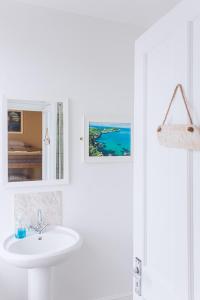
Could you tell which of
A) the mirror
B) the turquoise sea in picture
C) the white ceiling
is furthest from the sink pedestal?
the white ceiling

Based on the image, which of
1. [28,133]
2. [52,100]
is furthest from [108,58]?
[28,133]

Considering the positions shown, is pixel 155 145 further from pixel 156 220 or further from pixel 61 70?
pixel 61 70

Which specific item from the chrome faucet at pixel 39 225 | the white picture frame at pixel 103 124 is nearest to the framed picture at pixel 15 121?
the white picture frame at pixel 103 124

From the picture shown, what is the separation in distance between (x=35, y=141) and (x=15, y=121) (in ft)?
0.71

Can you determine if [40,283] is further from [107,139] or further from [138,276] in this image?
[107,139]

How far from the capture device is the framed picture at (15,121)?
2.14 m

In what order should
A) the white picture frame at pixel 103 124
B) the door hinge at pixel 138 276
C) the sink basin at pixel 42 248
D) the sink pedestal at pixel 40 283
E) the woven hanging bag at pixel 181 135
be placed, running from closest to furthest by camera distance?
the woven hanging bag at pixel 181 135 < the door hinge at pixel 138 276 < the sink basin at pixel 42 248 < the sink pedestal at pixel 40 283 < the white picture frame at pixel 103 124

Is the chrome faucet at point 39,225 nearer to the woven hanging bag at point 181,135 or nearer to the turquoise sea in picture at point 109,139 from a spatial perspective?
the turquoise sea in picture at point 109,139

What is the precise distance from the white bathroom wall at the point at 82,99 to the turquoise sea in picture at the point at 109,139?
0.11 m

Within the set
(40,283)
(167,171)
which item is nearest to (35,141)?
(40,283)

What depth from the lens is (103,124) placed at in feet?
8.05

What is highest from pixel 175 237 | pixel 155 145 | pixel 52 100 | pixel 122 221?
pixel 52 100

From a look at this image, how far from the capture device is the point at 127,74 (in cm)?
256

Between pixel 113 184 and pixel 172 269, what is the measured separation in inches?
59.3
